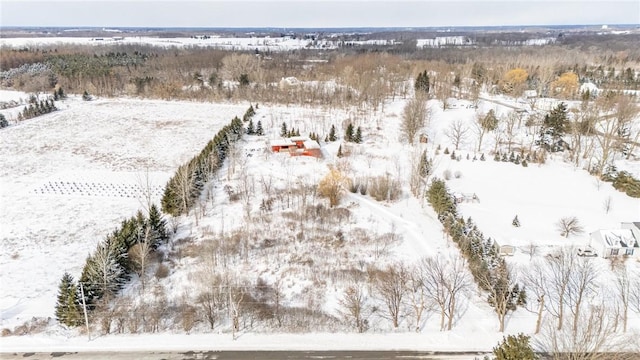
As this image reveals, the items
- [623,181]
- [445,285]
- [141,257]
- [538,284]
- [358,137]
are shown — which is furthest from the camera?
[358,137]

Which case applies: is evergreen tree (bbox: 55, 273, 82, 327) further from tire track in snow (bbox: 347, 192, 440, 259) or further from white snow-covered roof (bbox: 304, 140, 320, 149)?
white snow-covered roof (bbox: 304, 140, 320, 149)

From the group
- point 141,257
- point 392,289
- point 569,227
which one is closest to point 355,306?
point 392,289

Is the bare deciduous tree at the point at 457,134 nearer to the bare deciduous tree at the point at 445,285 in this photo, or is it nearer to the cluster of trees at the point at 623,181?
the cluster of trees at the point at 623,181

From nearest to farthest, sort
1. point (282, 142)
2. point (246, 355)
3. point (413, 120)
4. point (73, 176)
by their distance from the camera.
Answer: point (246, 355) < point (73, 176) < point (282, 142) < point (413, 120)

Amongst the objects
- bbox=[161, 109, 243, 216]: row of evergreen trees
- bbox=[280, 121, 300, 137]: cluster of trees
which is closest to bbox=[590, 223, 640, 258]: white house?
bbox=[161, 109, 243, 216]: row of evergreen trees

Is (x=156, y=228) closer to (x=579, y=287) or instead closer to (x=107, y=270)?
(x=107, y=270)

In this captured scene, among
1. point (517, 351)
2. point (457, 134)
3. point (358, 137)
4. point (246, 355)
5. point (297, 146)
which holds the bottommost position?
point (246, 355)

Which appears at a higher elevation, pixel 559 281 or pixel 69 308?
pixel 559 281
